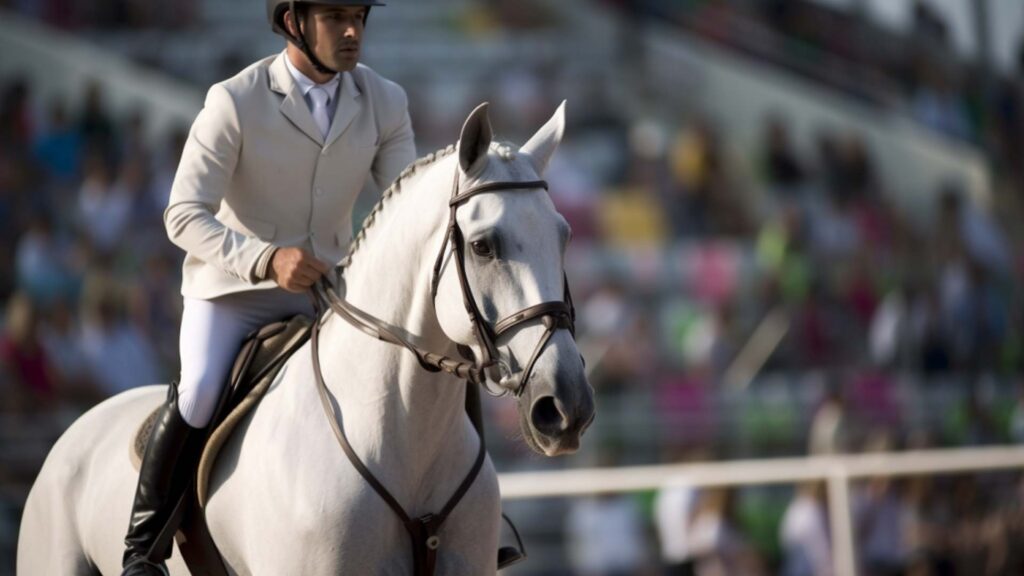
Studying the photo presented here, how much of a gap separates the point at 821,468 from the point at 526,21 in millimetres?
10618

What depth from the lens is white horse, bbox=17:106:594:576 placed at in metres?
3.95

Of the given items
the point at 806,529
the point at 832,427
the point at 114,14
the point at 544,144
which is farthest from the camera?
the point at 114,14

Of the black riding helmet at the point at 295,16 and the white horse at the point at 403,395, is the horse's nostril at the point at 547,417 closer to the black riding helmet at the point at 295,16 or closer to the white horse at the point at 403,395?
the white horse at the point at 403,395

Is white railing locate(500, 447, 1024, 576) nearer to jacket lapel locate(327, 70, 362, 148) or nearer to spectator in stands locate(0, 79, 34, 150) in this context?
jacket lapel locate(327, 70, 362, 148)

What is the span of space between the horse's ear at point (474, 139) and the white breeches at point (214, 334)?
1082 mm

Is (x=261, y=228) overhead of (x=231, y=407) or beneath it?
overhead

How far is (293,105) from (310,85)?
0.11 metres

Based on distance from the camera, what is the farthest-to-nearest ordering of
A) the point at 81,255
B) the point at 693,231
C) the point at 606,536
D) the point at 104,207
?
the point at 693,231, the point at 104,207, the point at 81,255, the point at 606,536

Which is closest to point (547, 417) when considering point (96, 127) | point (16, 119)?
point (96, 127)

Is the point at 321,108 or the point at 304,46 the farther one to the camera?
the point at 321,108

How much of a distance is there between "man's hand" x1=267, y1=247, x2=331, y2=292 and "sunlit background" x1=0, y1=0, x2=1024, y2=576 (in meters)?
4.61

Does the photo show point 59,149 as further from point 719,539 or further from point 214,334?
point 214,334

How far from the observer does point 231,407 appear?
187 inches

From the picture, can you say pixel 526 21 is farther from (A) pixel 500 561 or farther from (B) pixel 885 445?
(A) pixel 500 561
